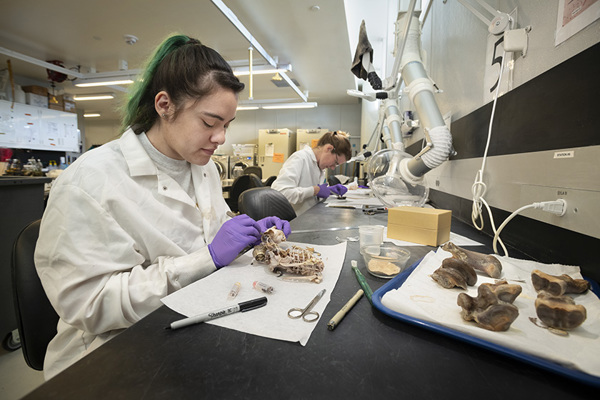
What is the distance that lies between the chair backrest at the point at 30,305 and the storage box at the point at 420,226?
1.18 m

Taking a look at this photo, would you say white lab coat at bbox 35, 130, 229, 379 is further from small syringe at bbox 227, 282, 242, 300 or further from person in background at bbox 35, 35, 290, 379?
small syringe at bbox 227, 282, 242, 300

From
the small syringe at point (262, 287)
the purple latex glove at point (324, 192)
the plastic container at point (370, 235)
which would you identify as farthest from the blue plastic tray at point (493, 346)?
the purple latex glove at point (324, 192)

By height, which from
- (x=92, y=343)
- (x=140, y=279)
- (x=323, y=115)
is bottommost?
(x=92, y=343)

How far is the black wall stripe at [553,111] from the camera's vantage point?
698 mm

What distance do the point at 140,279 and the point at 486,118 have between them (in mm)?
1507

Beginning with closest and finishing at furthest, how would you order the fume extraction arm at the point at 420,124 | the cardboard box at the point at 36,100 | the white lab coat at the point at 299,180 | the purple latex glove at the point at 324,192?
1. the fume extraction arm at the point at 420,124
2. the white lab coat at the point at 299,180
3. the purple latex glove at the point at 324,192
4. the cardboard box at the point at 36,100

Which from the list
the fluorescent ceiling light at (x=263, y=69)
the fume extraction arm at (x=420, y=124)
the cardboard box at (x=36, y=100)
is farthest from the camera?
the cardboard box at (x=36, y=100)

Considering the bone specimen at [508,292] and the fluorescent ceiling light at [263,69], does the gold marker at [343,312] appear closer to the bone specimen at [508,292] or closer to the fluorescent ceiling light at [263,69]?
the bone specimen at [508,292]

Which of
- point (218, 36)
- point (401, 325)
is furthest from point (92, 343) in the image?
point (218, 36)

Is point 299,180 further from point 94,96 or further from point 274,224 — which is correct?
point 94,96

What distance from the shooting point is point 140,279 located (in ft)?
2.34

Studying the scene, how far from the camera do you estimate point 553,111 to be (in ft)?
2.71

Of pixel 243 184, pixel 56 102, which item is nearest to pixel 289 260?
pixel 243 184

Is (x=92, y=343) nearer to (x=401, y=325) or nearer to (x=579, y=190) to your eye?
(x=401, y=325)
